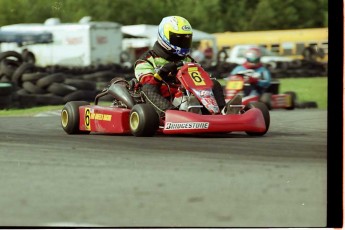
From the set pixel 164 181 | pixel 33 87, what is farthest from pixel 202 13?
pixel 164 181

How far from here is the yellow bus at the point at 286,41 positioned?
21172 millimetres

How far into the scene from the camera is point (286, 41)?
75.3ft

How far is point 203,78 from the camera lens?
26.1 ft

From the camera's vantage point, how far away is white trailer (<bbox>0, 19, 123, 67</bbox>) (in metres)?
21.8

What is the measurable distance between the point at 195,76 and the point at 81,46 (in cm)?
1464

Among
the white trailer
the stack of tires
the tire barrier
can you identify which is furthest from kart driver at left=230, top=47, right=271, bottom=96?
the white trailer

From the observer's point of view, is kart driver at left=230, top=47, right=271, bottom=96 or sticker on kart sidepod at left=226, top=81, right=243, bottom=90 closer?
sticker on kart sidepod at left=226, top=81, right=243, bottom=90

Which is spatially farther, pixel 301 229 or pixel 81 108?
pixel 81 108

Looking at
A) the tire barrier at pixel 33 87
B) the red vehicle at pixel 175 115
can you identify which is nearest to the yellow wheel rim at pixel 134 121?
the red vehicle at pixel 175 115

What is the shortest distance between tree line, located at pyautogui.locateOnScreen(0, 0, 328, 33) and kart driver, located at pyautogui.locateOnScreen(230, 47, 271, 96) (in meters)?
1.19

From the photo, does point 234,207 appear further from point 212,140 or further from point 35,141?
point 35,141

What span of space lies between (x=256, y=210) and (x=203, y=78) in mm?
3675

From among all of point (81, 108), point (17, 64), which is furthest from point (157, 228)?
point (17, 64)

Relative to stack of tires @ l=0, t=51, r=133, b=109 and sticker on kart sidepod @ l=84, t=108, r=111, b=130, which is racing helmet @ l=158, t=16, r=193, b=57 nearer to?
sticker on kart sidepod @ l=84, t=108, r=111, b=130
